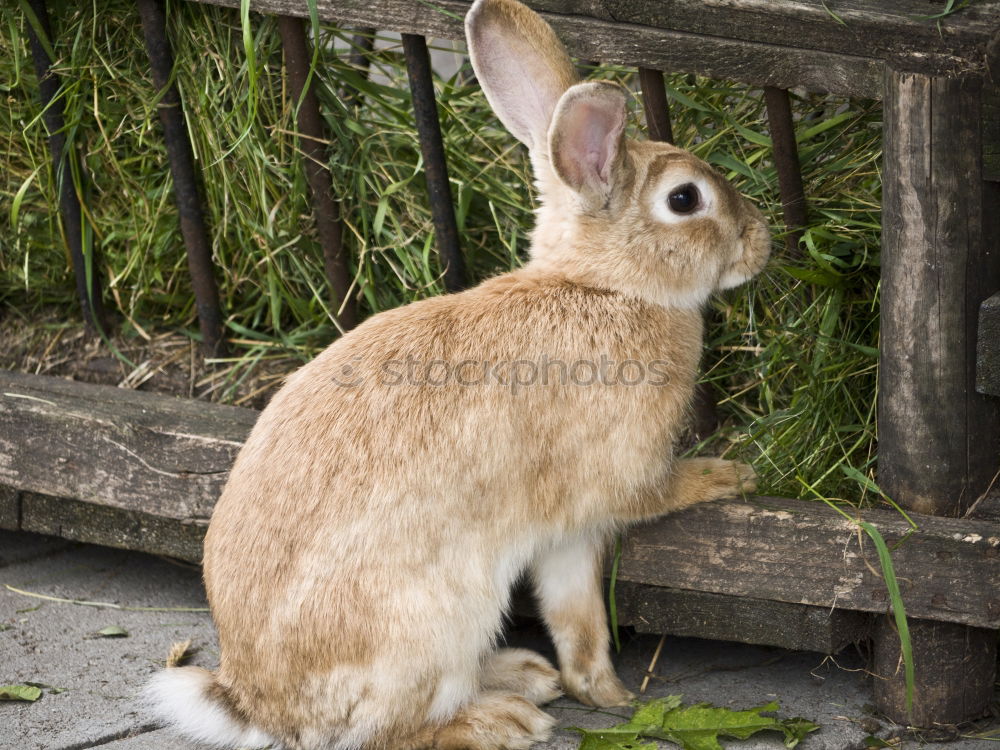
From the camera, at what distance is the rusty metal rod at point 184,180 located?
360cm

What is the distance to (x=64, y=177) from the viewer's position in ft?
12.8

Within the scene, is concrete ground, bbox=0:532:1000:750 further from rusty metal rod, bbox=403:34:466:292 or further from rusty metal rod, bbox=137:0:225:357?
rusty metal rod, bbox=403:34:466:292

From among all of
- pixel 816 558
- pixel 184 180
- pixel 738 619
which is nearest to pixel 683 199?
pixel 816 558

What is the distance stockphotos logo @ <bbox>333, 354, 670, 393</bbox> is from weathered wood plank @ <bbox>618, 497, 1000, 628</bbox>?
1.35ft

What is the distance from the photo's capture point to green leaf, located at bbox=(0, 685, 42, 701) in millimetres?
3332

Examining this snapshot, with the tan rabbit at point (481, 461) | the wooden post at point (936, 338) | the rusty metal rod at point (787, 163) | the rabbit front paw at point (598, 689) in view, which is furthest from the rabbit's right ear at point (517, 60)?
the rabbit front paw at point (598, 689)

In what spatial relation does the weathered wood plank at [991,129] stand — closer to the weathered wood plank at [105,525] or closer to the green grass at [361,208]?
the green grass at [361,208]

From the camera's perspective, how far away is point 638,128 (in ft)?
11.9

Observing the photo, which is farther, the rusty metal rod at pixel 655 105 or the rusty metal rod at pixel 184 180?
the rusty metal rod at pixel 184 180

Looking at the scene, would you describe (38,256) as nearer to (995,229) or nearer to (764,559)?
(764,559)

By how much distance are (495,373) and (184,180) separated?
1311mm

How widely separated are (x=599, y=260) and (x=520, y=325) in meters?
0.28

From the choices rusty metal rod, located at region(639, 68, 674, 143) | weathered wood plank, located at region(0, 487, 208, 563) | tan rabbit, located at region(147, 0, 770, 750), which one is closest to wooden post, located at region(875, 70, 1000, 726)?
tan rabbit, located at region(147, 0, 770, 750)

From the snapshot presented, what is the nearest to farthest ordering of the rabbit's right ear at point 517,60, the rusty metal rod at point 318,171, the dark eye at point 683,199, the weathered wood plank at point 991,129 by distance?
the weathered wood plank at point 991,129 → the rabbit's right ear at point 517,60 → the dark eye at point 683,199 → the rusty metal rod at point 318,171
